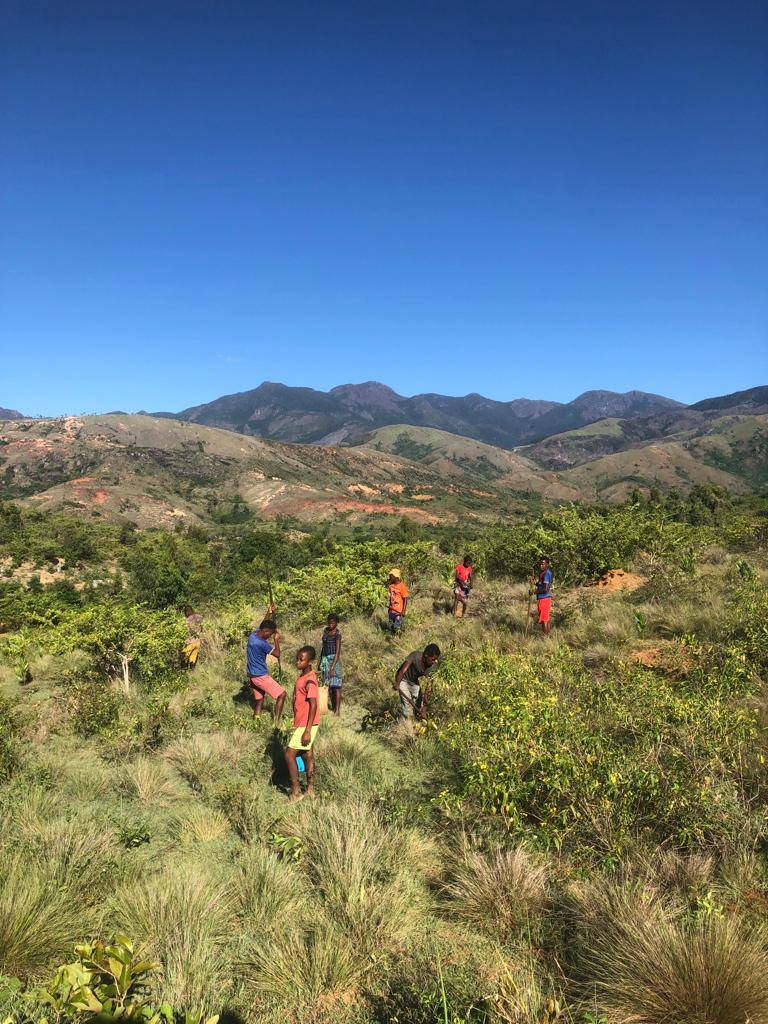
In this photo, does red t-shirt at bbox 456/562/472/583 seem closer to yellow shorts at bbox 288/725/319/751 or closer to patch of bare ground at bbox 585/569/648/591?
patch of bare ground at bbox 585/569/648/591

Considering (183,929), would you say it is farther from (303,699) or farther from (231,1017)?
(303,699)

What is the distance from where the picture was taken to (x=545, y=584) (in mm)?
9125

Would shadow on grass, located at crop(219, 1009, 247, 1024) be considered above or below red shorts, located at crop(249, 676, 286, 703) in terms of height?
below

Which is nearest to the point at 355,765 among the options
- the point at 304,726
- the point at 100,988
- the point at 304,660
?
the point at 304,726

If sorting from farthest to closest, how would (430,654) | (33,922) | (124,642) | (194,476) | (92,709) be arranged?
(194,476) → (124,642) → (92,709) → (430,654) → (33,922)

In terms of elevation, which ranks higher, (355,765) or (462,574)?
(462,574)

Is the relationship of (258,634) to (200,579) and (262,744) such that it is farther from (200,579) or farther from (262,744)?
(200,579)

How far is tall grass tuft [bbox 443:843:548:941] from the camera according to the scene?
3.39 metres

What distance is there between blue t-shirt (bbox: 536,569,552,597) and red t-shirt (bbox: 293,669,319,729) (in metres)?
5.14

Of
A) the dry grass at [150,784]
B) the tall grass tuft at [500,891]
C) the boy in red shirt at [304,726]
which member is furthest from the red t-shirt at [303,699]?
the tall grass tuft at [500,891]

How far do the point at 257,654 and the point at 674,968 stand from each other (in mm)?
5382

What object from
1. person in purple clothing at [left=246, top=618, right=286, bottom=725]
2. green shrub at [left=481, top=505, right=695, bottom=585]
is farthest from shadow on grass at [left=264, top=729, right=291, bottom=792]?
green shrub at [left=481, top=505, right=695, bottom=585]

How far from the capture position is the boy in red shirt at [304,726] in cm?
523

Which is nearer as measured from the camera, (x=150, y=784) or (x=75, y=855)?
(x=75, y=855)
